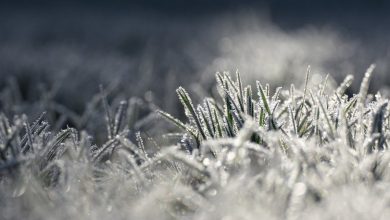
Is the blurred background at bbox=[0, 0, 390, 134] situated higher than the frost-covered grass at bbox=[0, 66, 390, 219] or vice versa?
the frost-covered grass at bbox=[0, 66, 390, 219]

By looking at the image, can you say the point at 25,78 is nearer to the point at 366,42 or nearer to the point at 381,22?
the point at 366,42

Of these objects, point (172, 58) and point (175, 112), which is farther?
point (172, 58)

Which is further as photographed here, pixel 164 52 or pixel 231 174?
pixel 164 52

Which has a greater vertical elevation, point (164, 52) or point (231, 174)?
point (231, 174)

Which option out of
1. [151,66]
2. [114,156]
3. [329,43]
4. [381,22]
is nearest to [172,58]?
[151,66]

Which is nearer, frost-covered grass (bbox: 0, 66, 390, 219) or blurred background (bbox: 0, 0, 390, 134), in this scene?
frost-covered grass (bbox: 0, 66, 390, 219)
